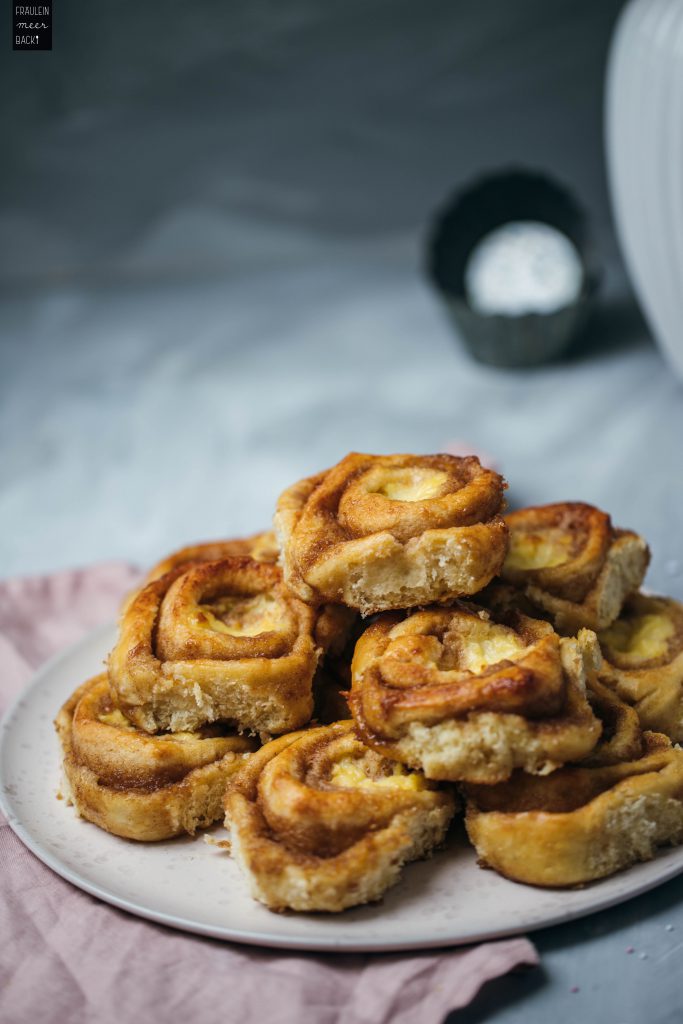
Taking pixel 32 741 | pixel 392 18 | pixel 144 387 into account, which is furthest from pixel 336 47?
pixel 32 741

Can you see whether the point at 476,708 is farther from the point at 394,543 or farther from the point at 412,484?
the point at 412,484

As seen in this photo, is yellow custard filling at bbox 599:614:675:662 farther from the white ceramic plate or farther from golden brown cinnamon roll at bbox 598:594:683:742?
the white ceramic plate

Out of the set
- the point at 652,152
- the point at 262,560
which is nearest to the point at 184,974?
the point at 262,560

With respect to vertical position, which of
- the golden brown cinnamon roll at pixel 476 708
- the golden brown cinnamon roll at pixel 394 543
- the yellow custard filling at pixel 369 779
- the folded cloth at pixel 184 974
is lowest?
the folded cloth at pixel 184 974

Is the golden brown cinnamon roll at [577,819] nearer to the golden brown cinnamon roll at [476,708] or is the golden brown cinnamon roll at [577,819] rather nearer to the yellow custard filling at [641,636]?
the golden brown cinnamon roll at [476,708]

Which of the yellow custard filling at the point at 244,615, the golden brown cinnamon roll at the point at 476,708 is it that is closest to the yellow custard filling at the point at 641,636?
the golden brown cinnamon roll at the point at 476,708

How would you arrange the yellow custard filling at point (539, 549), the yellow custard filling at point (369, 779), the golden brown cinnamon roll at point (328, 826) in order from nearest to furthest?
the golden brown cinnamon roll at point (328, 826) < the yellow custard filling at point (369, 779) < the yellow custard filling at point (539, 549)

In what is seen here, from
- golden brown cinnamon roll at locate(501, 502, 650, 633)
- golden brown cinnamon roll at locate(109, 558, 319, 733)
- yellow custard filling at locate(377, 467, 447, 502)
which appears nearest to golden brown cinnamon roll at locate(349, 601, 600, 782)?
golden brown cinnamon roll at locate(109, 558, 319, 733)
